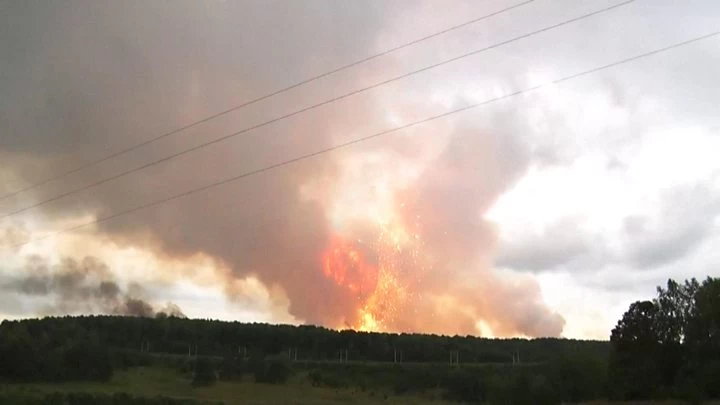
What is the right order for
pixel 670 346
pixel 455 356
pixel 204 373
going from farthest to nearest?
pixel 455 356
pixel 204 373
pixel 670 346

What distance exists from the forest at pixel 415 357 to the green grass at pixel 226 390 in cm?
237

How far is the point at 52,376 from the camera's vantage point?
127 meters

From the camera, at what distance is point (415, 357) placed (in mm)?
166500

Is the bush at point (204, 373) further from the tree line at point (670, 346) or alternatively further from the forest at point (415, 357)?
the tree line at point (670, 346)

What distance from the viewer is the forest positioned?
188ft

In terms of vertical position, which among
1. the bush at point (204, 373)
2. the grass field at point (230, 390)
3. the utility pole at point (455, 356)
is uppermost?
the utility pole at point (455, 356)

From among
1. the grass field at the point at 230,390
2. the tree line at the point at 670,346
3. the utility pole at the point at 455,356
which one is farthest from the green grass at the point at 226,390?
the tree line at the point at 670,346

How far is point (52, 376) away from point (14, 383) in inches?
271

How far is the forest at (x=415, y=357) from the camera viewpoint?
57312 mm

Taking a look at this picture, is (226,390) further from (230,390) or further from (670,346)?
(670,346)

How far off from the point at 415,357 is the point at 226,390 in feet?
181

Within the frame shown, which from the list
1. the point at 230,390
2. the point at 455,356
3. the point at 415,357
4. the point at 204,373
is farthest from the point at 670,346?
the point at 415,357

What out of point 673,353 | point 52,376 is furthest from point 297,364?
point 673,353

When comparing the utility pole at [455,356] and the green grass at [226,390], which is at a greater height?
the utility pole at [455,356]
